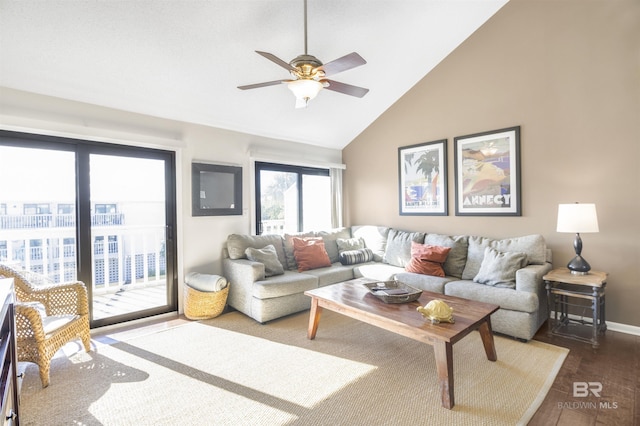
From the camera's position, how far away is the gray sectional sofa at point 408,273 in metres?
2.87

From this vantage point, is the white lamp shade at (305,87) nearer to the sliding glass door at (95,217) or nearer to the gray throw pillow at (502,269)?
the sliding glass door at (95,217)

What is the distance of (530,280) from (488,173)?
150 cm

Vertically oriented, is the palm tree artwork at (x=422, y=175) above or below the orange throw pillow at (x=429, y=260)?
above

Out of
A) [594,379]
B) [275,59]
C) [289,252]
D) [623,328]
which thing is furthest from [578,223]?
[289,252]

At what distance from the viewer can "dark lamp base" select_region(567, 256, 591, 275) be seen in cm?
291

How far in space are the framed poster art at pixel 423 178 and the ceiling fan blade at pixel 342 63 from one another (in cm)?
245

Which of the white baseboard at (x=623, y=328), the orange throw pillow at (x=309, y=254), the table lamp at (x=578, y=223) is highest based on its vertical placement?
the table lamp at (x=578, y=223)

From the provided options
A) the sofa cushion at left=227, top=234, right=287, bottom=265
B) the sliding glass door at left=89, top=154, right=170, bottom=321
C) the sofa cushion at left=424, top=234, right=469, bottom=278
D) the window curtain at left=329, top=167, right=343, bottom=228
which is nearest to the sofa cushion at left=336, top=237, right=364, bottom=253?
the window curtain at left=329, top=167, right=343, bottom=228

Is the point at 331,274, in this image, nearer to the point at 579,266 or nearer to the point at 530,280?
the point at 530,280

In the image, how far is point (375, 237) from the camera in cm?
473

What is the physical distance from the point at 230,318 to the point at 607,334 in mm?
3771

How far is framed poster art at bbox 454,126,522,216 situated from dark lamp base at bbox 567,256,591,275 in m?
0.78

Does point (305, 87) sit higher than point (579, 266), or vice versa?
point (305, 87)

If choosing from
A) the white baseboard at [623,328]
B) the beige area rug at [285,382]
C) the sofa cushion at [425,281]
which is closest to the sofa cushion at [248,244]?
the beige area rug at [285,382]
